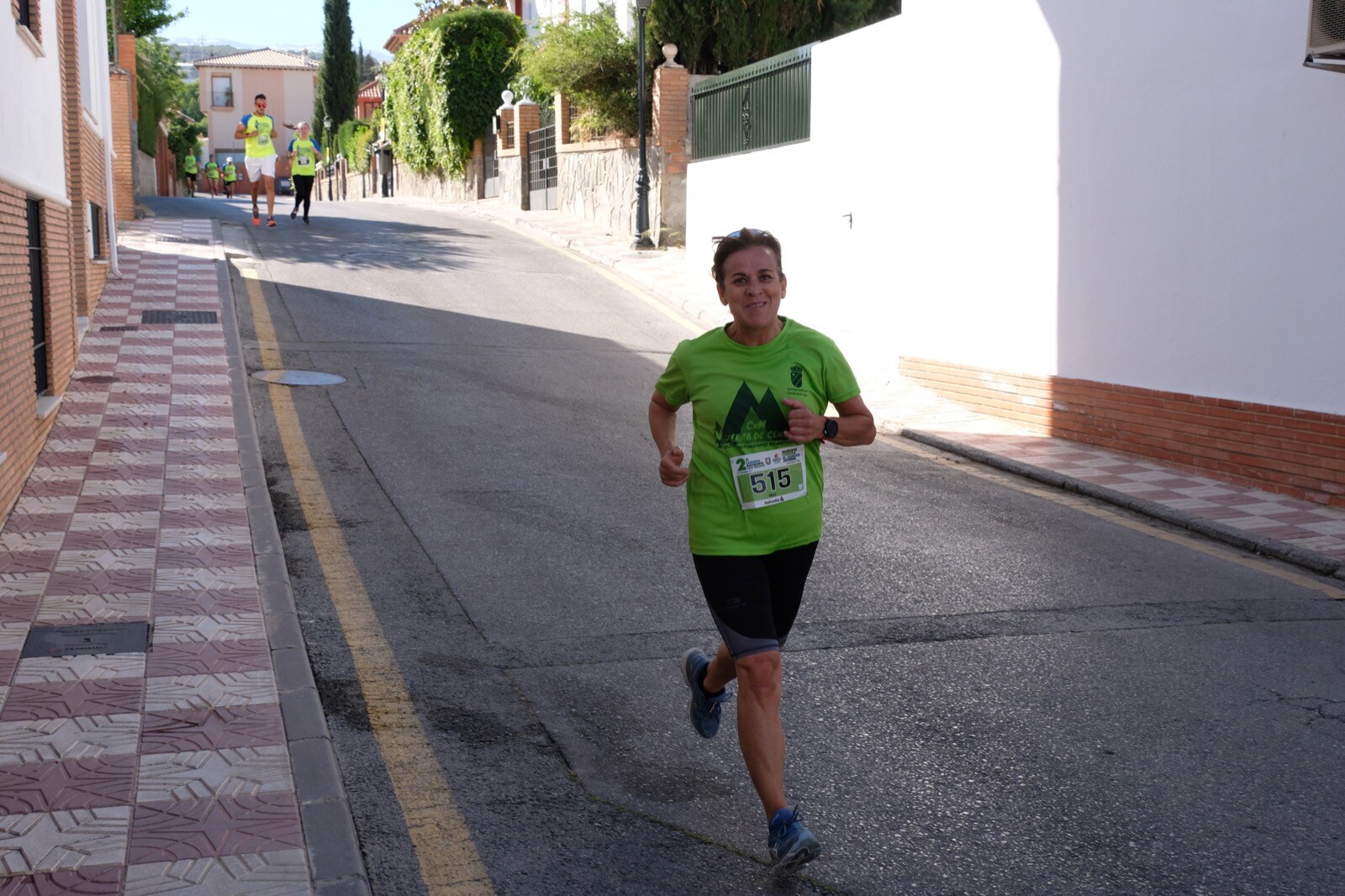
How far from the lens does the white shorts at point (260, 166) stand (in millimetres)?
22641

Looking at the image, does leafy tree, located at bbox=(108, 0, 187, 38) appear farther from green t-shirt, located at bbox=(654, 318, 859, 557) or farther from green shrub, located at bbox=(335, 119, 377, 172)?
green t-shirt, located at bbox=(654, 318, 859, 557)

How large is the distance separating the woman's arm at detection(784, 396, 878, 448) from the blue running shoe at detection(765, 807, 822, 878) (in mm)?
1052

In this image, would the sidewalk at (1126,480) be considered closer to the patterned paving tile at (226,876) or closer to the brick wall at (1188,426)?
the brick wall at (1188,426)

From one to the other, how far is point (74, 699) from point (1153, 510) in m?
6.69

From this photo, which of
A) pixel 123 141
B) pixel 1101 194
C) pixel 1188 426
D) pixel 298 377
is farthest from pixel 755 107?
pixel 123 141

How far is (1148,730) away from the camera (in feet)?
16.4

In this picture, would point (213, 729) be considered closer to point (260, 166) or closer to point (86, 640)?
point (86, 640)

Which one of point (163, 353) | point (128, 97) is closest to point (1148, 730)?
point (163, 353)

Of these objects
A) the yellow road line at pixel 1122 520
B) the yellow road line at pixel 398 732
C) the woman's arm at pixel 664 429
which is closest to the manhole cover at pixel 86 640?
the yellow road line at pixel 398 732

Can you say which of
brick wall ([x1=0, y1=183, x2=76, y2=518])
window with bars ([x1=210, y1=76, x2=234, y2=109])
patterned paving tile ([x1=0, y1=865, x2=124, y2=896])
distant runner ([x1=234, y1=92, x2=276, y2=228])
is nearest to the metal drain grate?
brick wall ([x1=0, y1=183, x2=76, y2=518])

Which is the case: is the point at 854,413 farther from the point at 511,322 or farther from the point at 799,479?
the point at 511,322

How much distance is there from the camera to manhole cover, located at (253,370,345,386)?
38.5 ft

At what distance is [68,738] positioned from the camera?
456 centimetres

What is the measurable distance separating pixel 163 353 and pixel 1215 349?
9.12m
